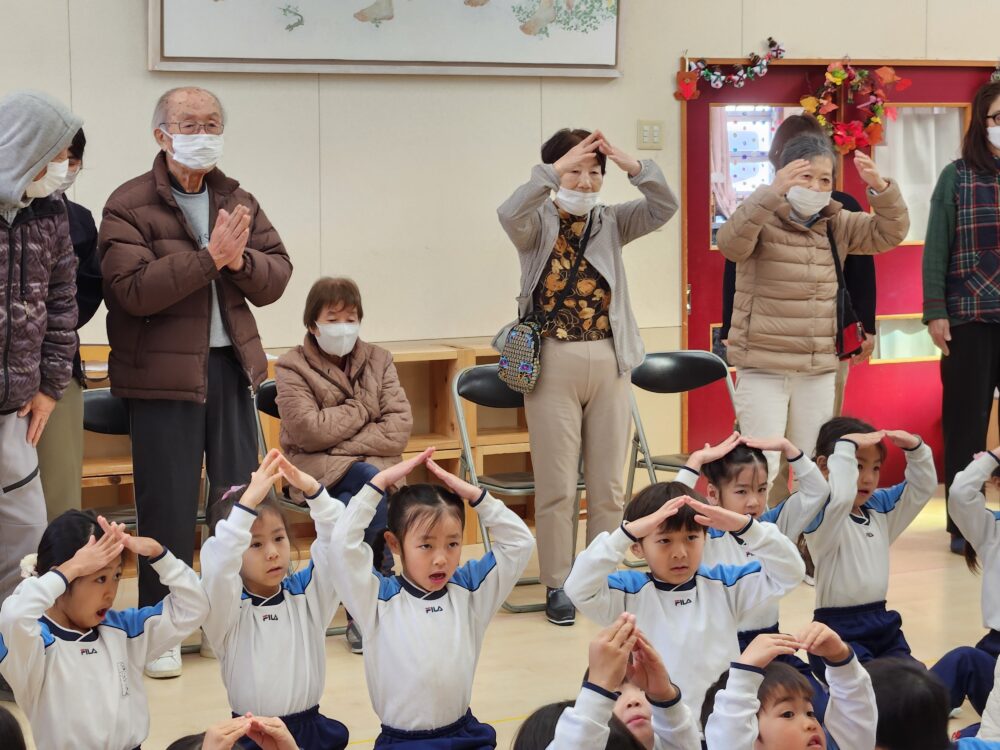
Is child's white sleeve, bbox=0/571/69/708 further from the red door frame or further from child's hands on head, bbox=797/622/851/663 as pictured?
the red door frame

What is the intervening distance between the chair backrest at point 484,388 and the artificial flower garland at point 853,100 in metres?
2.41

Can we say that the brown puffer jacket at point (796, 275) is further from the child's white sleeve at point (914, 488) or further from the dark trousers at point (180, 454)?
the dark trousers at point (180, 454)

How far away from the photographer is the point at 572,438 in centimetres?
422

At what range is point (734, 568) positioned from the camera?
2863mm

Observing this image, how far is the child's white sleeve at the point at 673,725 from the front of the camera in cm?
227

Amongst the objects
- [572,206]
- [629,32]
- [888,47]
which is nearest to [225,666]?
[572,206]

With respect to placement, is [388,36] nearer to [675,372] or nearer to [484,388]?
[484,388]

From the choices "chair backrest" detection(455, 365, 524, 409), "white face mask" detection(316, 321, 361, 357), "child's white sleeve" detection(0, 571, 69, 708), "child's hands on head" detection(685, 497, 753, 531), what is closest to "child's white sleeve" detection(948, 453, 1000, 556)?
"child's hands on head" detection(685, 497, 753, 531)

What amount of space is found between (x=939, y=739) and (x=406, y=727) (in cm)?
106

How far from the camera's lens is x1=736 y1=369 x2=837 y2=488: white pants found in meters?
4.44

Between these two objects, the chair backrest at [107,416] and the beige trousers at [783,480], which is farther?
the beige trousers at [783,480]

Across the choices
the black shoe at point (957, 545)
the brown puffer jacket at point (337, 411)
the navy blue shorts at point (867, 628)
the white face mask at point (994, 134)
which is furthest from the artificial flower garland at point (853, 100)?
the navy blue shorts at point (867, 628)

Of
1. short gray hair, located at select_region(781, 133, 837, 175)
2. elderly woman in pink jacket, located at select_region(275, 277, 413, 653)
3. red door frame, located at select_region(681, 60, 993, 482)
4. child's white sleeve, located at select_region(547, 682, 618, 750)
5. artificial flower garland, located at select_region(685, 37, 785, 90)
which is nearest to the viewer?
child's white sleeve, located at select_region(547, 682, 618, 750)

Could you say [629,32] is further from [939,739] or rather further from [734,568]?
[939,739]
